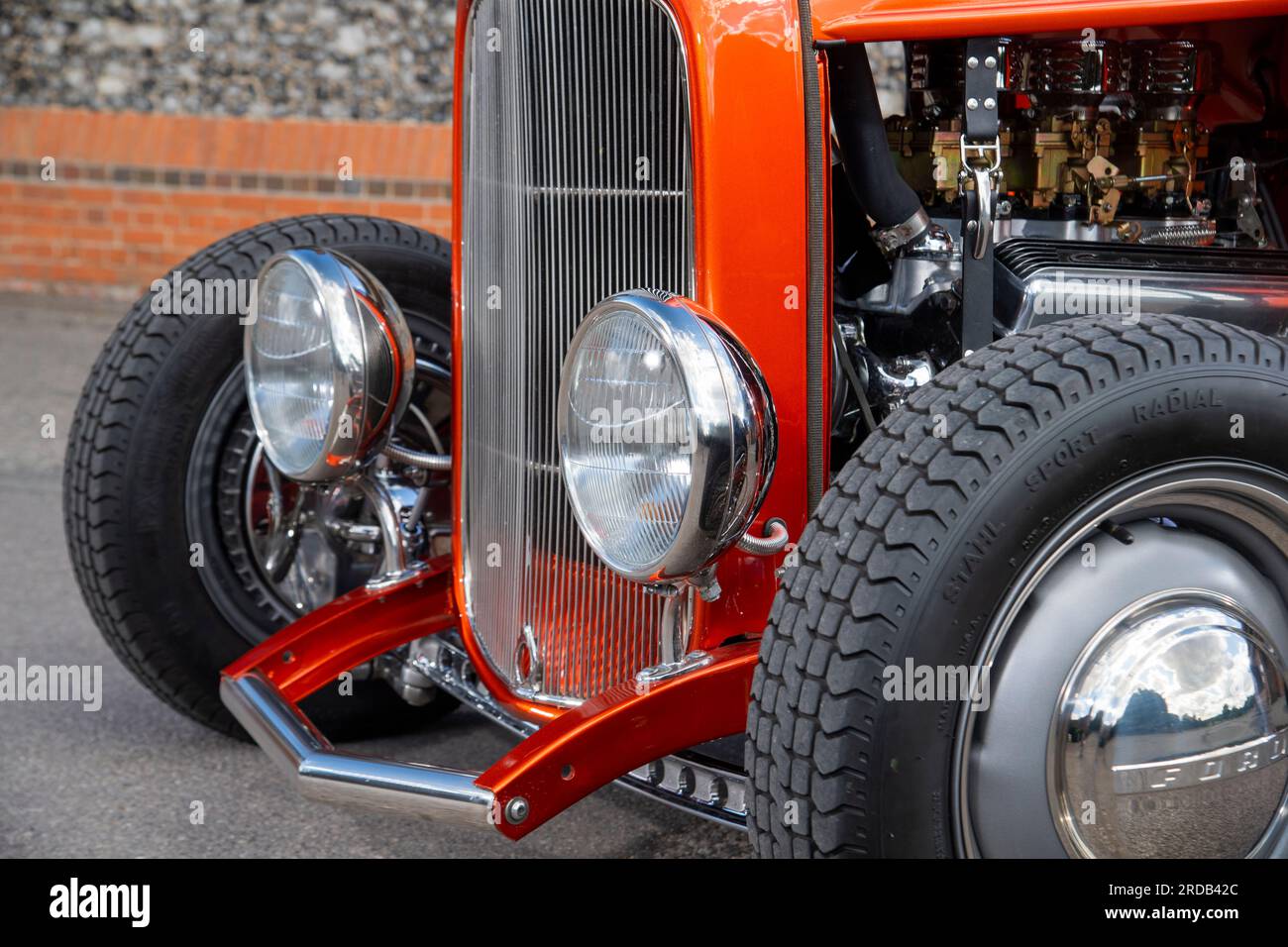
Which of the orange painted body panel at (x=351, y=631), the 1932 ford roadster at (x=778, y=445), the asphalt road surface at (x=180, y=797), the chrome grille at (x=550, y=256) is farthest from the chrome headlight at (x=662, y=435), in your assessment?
the asphalt road surface at (x=180, y=797)

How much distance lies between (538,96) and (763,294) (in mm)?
453

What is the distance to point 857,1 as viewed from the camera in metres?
1.94

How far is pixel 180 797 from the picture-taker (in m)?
2.53

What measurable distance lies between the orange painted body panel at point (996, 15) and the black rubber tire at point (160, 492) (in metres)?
1.11

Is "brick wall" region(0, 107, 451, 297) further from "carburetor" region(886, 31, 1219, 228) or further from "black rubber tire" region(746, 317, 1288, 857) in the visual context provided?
"black rubber tire" region(746, 317, 1288, 857)

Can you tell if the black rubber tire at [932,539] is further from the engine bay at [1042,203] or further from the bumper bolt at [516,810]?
the engine bay at [1042,203]

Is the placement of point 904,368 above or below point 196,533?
above

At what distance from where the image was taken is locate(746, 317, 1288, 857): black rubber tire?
1553mm

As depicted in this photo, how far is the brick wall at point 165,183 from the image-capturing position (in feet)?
22.4

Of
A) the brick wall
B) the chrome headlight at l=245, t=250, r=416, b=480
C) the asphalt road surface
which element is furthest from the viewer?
the brick wall

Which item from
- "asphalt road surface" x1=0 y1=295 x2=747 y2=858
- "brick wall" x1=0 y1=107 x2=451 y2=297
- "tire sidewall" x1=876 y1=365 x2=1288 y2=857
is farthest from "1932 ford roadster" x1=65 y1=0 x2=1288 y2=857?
"brick wall" x1=0 y1=107 x2=451 y2=297

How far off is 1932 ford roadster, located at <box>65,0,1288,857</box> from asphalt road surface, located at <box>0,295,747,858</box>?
5.7 inches
